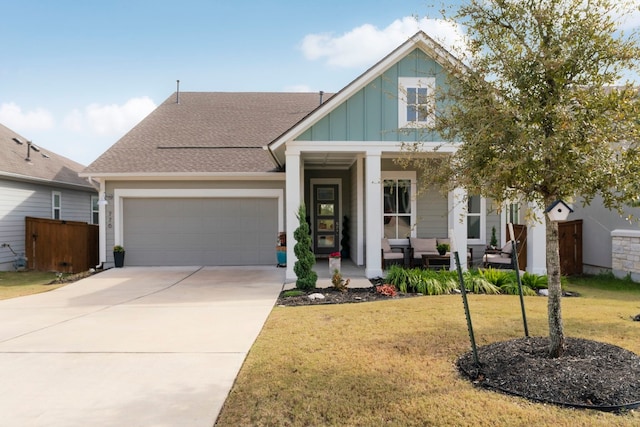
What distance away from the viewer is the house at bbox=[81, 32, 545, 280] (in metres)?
10.2

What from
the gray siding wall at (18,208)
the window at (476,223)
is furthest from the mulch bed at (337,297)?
the gray siding wall at (18,208)

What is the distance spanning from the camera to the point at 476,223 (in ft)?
40.9

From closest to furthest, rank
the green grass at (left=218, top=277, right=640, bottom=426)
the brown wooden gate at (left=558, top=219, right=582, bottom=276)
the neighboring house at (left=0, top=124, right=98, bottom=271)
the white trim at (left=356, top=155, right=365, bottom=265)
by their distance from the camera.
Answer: the green grass at (left=218, top=277, right=640, bottom=426) → the brown wooden gate at (left=558, top=219, right=582, bottom=276) → the white trim at (left=356, top=155, right=365, bottom=265) → the neighboring house at (left=0, top=124, right=98, bottom=271)

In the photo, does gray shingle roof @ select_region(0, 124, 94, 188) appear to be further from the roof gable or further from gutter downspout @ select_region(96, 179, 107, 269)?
the roof gable

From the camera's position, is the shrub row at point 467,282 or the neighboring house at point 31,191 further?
the neighboring house at point 31,191

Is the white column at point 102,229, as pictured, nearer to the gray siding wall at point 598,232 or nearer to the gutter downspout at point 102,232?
the gutter downspout at point 102,232

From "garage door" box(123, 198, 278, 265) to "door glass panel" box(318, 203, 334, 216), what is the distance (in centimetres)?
230

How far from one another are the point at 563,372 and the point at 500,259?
7218 millimetres

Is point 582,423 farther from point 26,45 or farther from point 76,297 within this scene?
point 26,45

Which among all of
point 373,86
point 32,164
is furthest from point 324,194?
point 32,164

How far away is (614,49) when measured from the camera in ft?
13.2

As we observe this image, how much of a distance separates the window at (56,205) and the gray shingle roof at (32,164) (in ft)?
2.17

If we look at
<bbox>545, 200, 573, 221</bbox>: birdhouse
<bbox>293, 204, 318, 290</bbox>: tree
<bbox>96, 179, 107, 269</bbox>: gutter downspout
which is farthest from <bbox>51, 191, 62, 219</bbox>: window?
<bbox>545, 200, 573, 221</bbox>: birdhouse

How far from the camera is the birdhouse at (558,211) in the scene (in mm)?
4070
